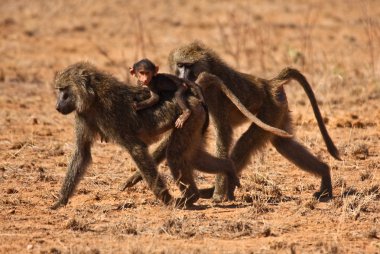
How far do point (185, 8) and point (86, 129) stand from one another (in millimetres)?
14862

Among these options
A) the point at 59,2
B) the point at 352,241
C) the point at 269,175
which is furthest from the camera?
the point at 59,2

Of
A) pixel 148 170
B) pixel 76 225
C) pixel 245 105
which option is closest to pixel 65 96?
pixel 148 170

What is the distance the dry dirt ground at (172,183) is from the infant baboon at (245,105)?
31 cm

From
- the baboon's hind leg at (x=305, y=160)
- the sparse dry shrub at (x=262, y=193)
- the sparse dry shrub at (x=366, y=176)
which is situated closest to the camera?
the sparse dry shrub at (x=262, y=193)

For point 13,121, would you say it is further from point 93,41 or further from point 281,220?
point 93,41

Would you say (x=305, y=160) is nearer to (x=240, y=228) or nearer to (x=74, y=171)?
(x=240, y=228)

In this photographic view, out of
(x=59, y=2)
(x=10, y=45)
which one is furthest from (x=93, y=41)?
(x=59, y=2)

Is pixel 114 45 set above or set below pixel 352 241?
above

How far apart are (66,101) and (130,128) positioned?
0.60 meters

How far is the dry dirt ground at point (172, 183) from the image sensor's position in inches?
229

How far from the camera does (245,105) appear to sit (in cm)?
769

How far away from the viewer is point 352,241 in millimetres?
5816

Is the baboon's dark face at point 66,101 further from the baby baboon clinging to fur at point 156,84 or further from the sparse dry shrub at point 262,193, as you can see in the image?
the sparse dry shrub at point 262,193

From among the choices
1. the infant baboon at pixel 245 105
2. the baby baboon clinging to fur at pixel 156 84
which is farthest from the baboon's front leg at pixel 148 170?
the infant baboon at pixel 245 105
